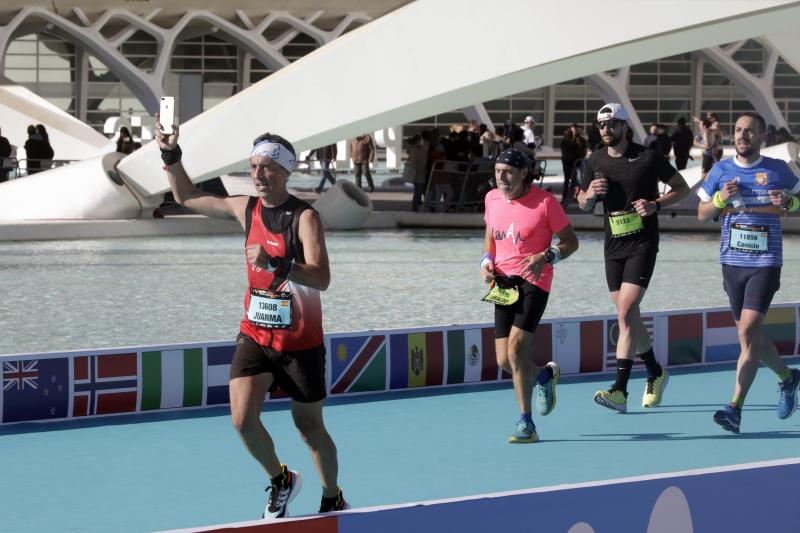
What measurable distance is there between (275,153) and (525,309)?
99.4 inches

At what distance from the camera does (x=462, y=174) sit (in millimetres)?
24875

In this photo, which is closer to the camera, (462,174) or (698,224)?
(698,224)

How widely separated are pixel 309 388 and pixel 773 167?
3381 millimetres

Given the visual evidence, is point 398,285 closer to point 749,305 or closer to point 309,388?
point 749,305

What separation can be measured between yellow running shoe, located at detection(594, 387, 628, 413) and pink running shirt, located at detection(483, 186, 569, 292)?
3.75 ft

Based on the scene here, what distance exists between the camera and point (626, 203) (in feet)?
27.5

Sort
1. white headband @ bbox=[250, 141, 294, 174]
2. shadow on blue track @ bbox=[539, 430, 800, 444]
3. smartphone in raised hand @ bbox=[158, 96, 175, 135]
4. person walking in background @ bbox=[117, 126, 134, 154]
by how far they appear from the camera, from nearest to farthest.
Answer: white headband @ bbox=[250, 141, 294, 174]
smartphone in raised hand @ bbox=[158, 96, 175, 135]
shadow on blue track @ bbox=[539, 430, 800, 444]
person walking in background @ bbox=[117, 126, 134, 154]

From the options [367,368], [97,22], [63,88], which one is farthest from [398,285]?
[63,88]

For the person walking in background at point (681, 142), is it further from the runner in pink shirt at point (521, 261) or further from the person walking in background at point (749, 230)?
the runner in pink shirt at point (521, 261)

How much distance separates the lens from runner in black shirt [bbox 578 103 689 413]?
8359 mm

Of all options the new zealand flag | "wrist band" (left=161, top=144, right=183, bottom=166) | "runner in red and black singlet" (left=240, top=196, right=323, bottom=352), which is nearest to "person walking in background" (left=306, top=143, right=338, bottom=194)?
the new zealand flag

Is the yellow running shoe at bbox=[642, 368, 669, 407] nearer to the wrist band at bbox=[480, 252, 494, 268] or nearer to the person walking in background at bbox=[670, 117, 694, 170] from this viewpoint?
the wrist band at bbox=[480, 252, 494, 268]

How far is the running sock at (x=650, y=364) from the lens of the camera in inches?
347

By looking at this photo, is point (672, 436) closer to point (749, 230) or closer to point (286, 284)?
point (749, 230)
